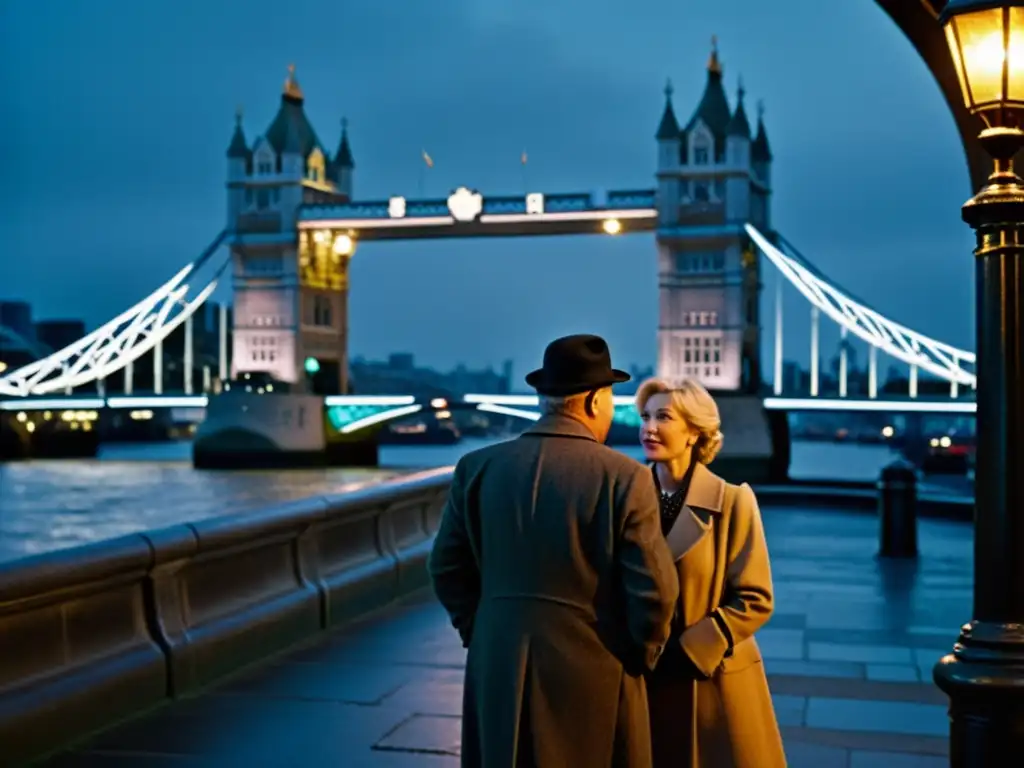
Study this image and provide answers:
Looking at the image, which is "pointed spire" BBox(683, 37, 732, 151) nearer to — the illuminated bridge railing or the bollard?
the illuminated bridge railing

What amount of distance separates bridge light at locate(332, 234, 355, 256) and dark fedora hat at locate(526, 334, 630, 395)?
44.8 meters

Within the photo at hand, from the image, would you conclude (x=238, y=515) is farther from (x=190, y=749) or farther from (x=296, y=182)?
(x=296, y=182)

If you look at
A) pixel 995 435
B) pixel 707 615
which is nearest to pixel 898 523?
pixel 995 435

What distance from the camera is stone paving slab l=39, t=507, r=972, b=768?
455 centimetres

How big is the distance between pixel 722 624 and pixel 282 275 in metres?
45.4

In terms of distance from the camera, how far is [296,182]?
49.0 metres

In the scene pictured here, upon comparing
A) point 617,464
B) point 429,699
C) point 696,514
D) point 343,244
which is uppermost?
point 343,244

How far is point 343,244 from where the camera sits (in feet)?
156

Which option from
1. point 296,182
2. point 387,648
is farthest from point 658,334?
point 387,648

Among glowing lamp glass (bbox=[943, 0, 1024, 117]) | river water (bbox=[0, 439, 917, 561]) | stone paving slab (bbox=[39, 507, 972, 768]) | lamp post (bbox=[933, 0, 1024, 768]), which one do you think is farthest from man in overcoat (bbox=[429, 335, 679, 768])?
river water (bbox=[0, 439, 917, 561])

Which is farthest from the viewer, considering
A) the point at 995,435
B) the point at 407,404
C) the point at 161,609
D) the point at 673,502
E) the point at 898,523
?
the point at 407,404

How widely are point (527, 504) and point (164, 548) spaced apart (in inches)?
107

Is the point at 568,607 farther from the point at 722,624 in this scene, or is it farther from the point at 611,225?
the point at 611,225

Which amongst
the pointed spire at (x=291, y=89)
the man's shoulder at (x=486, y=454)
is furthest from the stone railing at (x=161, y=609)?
the pointed spire at (x=291, y=89)
